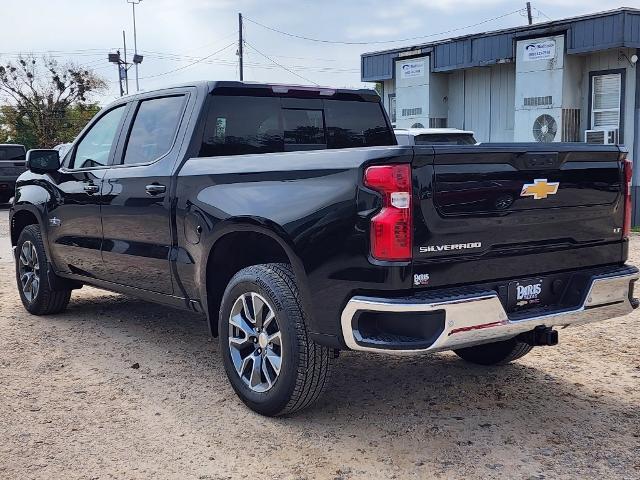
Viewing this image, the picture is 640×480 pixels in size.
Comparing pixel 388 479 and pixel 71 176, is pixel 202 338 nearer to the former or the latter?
pixel 71 176

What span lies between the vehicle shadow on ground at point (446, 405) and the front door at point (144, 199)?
69 centimetres

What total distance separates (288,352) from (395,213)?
3.23 feet

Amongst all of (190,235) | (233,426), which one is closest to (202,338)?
(190,235)

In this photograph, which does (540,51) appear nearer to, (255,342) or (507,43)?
(507,43)

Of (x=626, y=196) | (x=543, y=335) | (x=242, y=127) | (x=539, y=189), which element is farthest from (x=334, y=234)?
(x=626, y=196)

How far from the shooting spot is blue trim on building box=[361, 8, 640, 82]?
1399 centimetres

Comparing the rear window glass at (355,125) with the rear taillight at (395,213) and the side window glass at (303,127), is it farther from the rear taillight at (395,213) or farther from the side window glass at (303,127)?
the rear taillight at (395,213)

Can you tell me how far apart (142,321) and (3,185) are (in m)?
16.5

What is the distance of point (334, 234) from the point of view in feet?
11.5

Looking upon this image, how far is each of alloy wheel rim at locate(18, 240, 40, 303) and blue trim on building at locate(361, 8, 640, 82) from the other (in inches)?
466

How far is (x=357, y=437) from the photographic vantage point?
12.4ft

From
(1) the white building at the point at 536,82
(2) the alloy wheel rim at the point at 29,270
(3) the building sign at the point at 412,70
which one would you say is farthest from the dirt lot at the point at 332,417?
(3) the building sign at the point at 412,70

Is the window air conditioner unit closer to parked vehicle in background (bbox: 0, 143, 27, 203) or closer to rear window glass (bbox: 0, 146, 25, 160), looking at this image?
parked vehicle in background (bbox: 0, 143, 27, 203)

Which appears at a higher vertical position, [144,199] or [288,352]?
[144,199]
